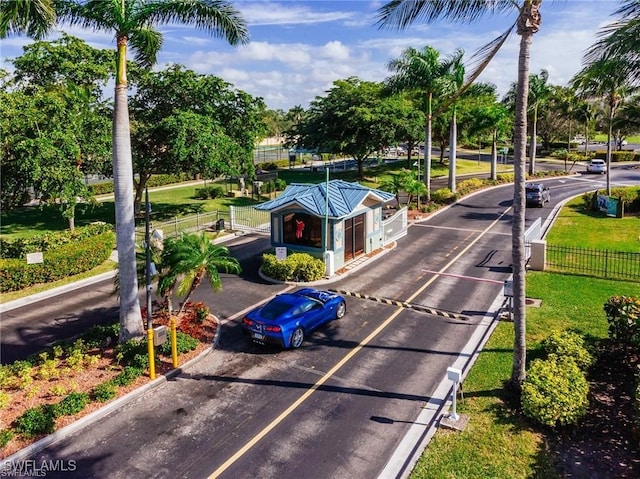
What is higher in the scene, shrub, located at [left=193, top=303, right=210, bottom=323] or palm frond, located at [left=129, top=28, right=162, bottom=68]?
palm frond, located at [left=129, top=28, right=162, bottom=68]

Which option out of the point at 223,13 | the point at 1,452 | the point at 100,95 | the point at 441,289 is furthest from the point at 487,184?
the point at 1,452

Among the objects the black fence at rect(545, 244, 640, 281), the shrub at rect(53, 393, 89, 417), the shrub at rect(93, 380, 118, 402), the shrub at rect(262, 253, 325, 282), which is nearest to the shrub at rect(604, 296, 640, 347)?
the black fence at rect(545, 244, 640, 281)

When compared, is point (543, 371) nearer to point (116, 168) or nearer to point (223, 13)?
point (116, 168)

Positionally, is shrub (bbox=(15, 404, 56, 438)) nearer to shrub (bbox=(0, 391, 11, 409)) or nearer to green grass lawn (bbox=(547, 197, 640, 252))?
shrub (bbox=(0, 391, 11, 409))

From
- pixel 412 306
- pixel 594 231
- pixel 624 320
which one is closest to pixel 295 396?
pixel 412 306

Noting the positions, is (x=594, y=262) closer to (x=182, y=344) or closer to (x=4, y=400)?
(x=182, y=344)
